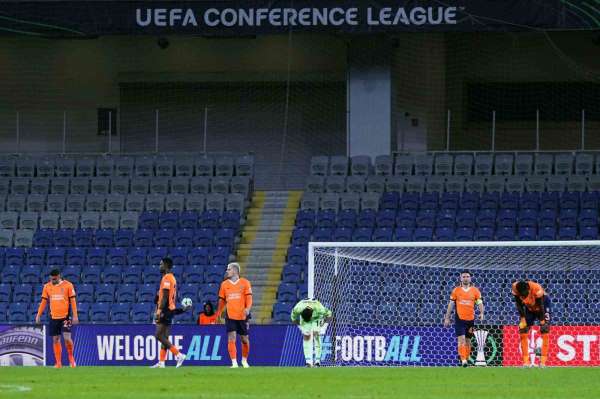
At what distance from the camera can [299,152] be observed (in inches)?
1590

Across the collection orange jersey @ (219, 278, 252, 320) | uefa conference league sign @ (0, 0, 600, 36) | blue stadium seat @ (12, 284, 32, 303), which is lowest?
blue stadium seat @ (12, 284, 32, 303)

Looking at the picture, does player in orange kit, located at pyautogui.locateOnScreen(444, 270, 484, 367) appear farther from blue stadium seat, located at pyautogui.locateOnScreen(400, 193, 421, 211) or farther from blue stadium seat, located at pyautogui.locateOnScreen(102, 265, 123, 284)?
blue stadium seat, located at pyautogui.locateOnScreen(102, 265, 123, 284)

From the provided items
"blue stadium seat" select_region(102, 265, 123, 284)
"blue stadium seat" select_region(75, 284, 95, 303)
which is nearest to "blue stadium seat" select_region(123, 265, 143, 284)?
"blue stadium seat" select_region(102, 265, 123, 284)

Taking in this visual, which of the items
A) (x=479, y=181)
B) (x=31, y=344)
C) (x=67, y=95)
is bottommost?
(x=31, y=344)

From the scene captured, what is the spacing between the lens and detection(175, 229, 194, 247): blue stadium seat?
118 feet

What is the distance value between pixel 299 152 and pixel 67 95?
670cm

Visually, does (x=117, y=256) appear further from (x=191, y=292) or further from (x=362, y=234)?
(x=362, y=234)

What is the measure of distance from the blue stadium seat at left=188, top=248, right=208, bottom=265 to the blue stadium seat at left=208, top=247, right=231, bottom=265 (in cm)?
13

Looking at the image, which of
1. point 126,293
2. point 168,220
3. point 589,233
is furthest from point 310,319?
point 168,220

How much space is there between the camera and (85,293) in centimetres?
3378

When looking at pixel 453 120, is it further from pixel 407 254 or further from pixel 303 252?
pixel 407 254

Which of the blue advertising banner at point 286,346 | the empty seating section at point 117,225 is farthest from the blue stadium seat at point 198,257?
the blue advertising banner at point 286,346

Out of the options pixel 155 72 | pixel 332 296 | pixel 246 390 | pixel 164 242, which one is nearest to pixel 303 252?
pixel 164 242

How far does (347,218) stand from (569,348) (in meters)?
9.05
